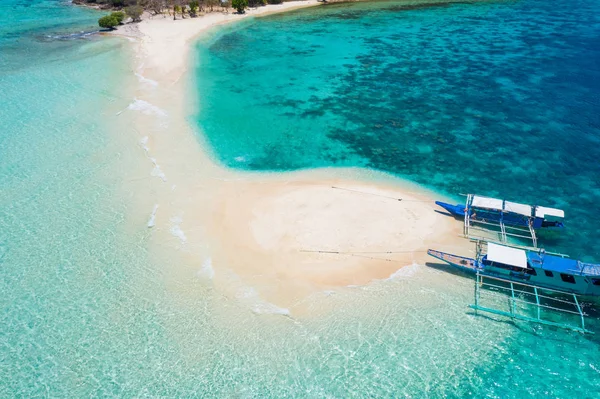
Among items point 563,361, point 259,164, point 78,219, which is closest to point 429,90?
point 259,164

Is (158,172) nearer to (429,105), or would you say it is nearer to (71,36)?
(429,105)

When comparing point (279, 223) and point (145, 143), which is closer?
point (279, 223)

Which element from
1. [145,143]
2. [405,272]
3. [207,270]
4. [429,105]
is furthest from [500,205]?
[145,143]

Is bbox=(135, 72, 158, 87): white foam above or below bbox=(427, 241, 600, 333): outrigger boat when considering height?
above

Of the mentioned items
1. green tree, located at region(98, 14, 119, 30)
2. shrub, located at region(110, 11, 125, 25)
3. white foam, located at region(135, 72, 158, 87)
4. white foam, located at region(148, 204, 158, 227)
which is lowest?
white foam, located at region(148, 204, 158, 227)

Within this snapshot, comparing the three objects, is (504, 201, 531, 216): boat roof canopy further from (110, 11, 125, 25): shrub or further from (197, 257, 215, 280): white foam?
(110, 11, 125, 25): shrub

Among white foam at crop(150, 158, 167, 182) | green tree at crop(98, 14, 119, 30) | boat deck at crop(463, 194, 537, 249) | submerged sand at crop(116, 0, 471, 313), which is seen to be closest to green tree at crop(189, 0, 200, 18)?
green tree at crop(98, 14, 119, 30)

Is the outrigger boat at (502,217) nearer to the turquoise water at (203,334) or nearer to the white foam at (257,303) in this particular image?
the turquoise water at (203,334)
